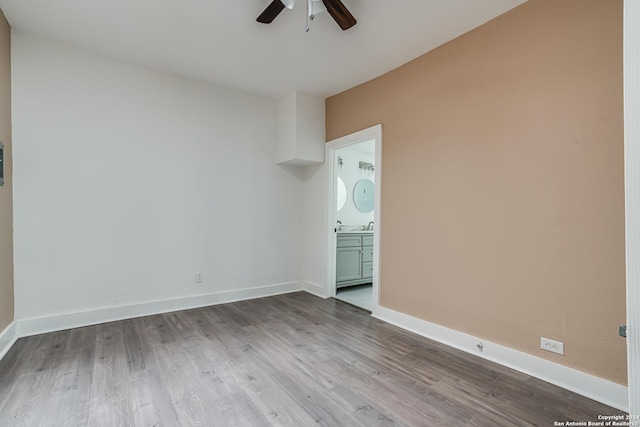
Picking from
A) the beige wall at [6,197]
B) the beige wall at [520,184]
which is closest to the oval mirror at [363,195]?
the beige wall at [520,184]

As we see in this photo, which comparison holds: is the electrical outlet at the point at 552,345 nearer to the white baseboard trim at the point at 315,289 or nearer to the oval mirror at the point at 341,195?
the white baseboard trim at the point at 315,289

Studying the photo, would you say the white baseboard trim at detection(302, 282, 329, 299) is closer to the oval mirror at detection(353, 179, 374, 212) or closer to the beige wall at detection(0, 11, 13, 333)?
the oval mirror at detection(353, 179, 374, 212)

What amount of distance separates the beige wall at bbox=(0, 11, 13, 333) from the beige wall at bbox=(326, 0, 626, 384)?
138 inches

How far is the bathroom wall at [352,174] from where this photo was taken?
5.39 meters

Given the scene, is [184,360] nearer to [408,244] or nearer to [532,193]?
[408,244]

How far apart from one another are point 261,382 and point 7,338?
2236 millimetres

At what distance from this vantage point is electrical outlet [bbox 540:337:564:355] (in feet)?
6.81

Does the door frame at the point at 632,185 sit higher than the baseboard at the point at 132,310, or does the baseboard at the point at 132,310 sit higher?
the door frame at the point at 632,185

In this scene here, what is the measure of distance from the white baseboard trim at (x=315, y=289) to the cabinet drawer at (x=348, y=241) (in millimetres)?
684

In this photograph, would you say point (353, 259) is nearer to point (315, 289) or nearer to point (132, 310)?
point (315, 289)

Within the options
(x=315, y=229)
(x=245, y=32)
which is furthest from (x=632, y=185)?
→ (x=315, y=229)

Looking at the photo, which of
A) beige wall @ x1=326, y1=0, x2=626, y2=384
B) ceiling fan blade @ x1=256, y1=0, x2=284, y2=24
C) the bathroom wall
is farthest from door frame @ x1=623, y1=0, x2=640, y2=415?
the bathroom wall

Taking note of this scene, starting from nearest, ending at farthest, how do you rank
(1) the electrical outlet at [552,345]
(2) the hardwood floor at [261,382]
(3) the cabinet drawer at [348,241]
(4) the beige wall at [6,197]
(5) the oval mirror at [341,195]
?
1. (2) the hardwood floor at [261,382]
2. (1) the electrical outlet at [552,345]
3. (4) the beige wall at [6,197]
4. (3) the cabinet drawer at [348,241]
5. (5) the oval mirror at [341,195]

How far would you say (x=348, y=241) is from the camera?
4707 mm
